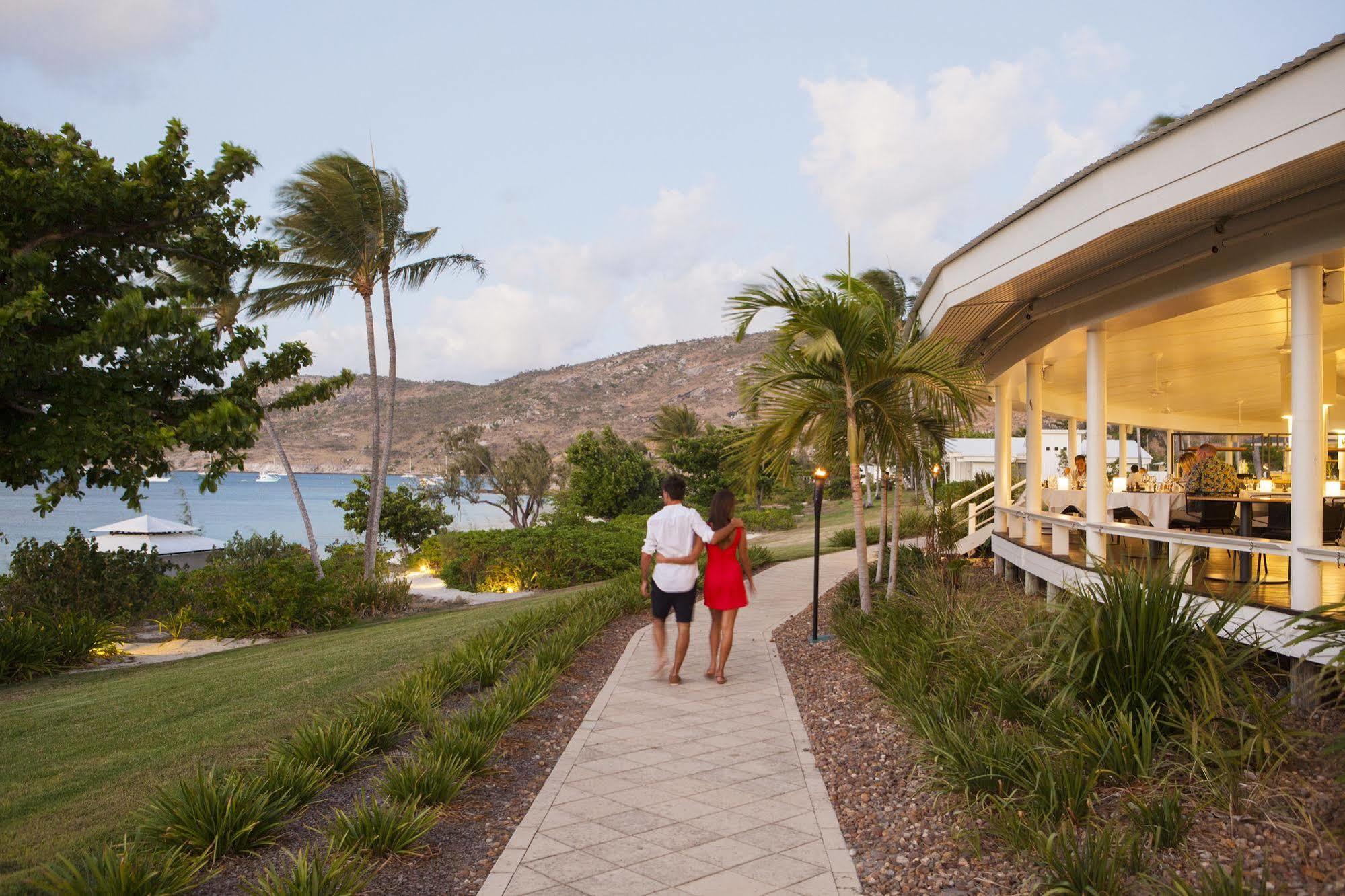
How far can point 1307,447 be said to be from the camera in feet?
19.8

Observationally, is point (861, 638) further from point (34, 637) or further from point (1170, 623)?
point (34, 637)

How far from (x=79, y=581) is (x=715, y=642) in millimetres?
11600

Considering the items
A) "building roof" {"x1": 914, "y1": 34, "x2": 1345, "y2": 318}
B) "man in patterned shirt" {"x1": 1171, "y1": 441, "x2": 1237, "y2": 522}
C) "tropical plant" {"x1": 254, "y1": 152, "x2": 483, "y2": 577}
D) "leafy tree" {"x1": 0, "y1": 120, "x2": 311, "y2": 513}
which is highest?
"tropical plant" {"x1": 254, "y1": 152, "x2": 483, "y2": 577}

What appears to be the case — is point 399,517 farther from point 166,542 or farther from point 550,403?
point 550,403

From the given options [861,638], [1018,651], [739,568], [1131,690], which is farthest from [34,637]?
[1131,690]

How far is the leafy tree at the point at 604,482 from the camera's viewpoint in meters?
30.7

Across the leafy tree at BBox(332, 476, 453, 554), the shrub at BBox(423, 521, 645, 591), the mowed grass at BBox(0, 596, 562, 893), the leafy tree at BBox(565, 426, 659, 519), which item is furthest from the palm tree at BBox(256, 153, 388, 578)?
the leafy tree at BBox(565, 426, 659, 519)

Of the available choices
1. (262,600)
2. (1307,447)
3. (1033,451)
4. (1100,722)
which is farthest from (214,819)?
(1033,451)

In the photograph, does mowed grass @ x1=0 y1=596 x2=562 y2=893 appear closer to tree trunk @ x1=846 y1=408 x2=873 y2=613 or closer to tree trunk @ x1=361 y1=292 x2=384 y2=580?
tree trunk @ x1=846 y1=408 x2=873 y2=613

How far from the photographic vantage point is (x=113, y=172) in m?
5.11

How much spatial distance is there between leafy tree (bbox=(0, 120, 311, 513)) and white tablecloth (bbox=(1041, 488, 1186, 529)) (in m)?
7.97

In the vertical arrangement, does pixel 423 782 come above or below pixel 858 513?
below

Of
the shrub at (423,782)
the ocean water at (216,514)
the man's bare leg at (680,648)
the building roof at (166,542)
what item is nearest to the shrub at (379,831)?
the shrub at (423,782)

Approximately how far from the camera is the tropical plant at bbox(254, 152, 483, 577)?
1994 cm
